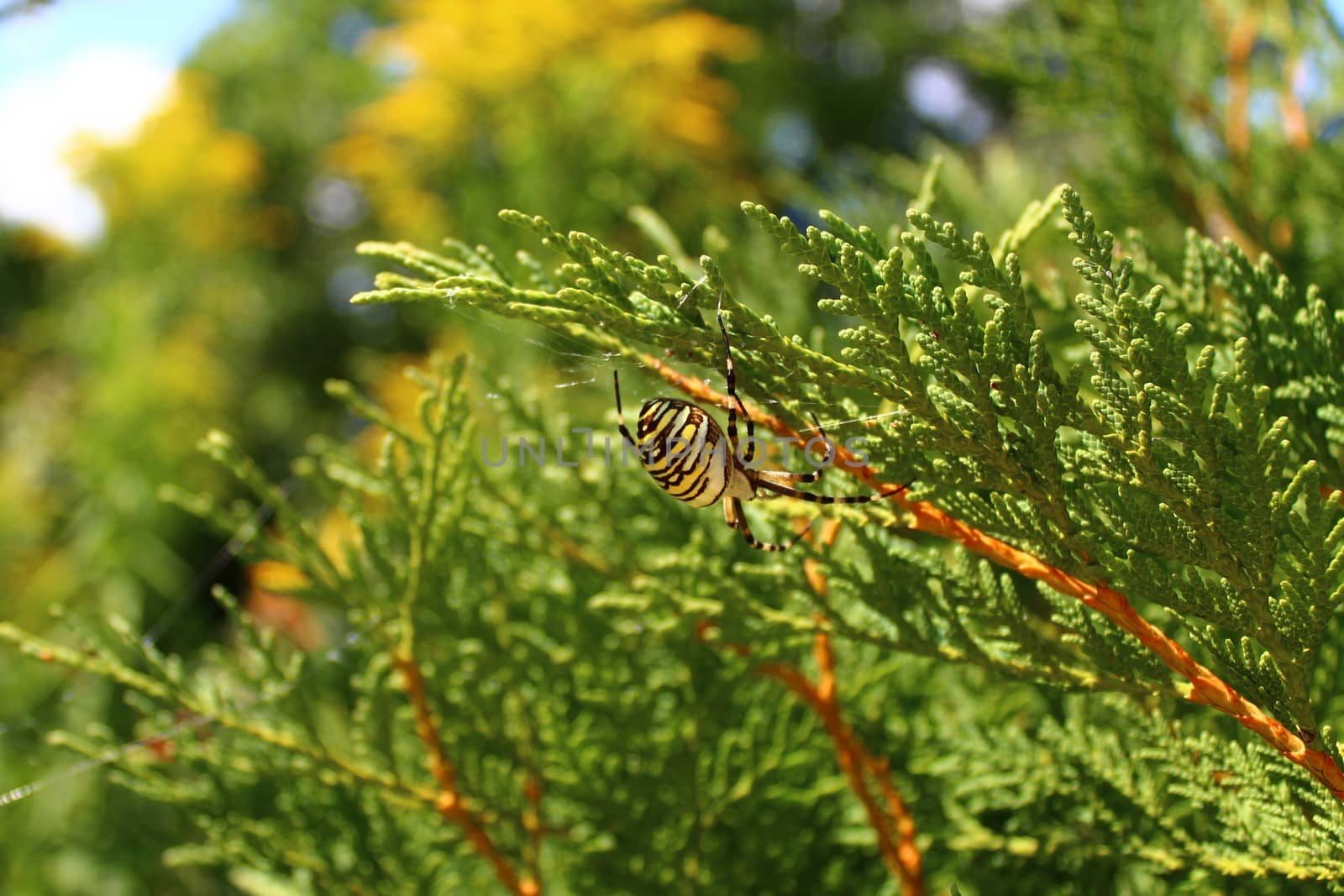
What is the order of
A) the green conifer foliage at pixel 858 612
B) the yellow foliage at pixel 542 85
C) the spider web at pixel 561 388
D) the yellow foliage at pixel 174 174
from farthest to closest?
the yellow foliage at pixel 174 174
the yellow foliage at pixel 542 85
the spider web at pixel 561 388
the green conifer foliage at pixel 858 612

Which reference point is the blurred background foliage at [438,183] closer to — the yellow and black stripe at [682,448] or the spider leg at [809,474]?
the yellow and black stripe at [682,448]

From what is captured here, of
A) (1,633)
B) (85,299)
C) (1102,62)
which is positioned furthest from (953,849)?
(85,299)

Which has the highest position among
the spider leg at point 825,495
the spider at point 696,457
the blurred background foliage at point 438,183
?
the blurred background foliage at point 438,183

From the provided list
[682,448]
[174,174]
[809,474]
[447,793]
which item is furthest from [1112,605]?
[174,174]

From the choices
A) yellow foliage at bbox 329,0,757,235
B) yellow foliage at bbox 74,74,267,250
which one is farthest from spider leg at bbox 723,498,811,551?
yellow foliage at bbox 74,74,267,250

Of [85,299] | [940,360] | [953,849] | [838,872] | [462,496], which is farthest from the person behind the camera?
[85,299]

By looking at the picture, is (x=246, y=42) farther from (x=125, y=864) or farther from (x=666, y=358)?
(x=666, y=358)

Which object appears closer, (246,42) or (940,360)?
(940,360)

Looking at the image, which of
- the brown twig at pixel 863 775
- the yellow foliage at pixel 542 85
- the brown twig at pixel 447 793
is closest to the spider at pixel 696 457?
the brown twig at pixel 863 775
